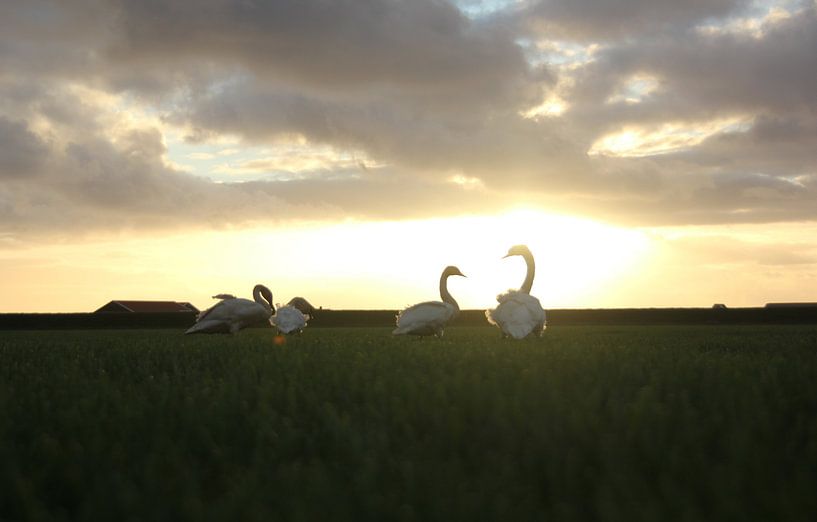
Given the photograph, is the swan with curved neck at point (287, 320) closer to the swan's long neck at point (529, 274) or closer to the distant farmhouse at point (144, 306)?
the swan's long neck at point (529, 274)

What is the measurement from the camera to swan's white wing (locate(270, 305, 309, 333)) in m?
17.2

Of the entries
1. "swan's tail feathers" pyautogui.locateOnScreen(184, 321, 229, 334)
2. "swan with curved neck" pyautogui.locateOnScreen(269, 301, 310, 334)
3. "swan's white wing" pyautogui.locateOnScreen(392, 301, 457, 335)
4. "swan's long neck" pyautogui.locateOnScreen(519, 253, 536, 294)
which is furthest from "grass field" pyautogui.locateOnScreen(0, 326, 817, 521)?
"swan's long neck" pyautogui.locateOnScreen(519, 253, 536, 294)

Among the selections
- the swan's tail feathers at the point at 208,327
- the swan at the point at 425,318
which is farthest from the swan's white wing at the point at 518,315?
the swan's tail feathers at the point at 208,327

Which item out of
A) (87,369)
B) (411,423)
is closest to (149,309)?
(87,369)

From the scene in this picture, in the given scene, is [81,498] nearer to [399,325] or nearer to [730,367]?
[730,367]

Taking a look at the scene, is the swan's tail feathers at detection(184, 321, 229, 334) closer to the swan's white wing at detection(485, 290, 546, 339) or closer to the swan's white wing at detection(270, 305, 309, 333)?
the swan's white wing at detection(270, 305, 309, 333)

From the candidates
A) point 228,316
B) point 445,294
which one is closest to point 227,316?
point 228,316

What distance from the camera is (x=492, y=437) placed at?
3.89 meters

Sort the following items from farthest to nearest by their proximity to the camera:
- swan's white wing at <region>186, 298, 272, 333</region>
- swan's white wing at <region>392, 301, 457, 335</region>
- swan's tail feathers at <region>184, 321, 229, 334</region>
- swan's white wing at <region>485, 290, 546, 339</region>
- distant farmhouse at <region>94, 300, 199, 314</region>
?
distant farmhouse at <region>94, 300, 199, 314</region>, swan's white wing at <region>186, 298, 272, 333</region>, swan's tail feathers at <region>184, 321, 229, 334</region>, swan's white wing at <region>392, 301, 457, 335</region>, swan's white wing at <region>485, 290, 546, 339</region>

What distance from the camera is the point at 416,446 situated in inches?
145

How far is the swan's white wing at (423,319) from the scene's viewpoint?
1445 centimetres

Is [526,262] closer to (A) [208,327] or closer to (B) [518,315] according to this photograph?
(B) [518,315]

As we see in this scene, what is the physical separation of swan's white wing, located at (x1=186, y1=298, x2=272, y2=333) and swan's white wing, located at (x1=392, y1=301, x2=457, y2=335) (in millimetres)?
3912

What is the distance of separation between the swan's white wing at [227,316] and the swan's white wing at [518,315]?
527 centimetres
